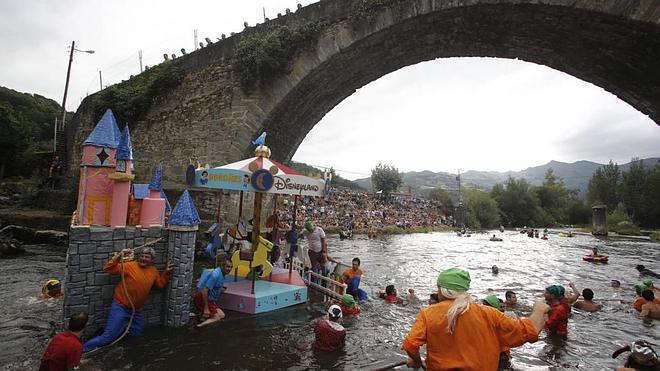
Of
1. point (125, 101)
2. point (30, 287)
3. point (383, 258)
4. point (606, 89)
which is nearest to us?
point (30, 287)

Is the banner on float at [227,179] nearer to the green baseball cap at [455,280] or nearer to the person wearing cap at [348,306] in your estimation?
the person wearing cap at [348,306]

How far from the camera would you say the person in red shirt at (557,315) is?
22.7ft

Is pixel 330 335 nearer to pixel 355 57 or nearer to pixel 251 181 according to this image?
pixel 251 181

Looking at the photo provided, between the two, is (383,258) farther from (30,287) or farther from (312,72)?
(30,287)

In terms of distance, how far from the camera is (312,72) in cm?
1298

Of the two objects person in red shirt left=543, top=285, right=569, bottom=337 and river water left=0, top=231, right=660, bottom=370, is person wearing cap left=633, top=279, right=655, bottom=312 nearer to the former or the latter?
river water left=0, top=231, right=660, bottom=370

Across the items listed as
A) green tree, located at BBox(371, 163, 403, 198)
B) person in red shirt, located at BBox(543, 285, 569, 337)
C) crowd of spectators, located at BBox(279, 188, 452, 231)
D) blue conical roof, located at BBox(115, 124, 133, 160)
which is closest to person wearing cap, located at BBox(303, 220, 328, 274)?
blue conical roof, located at BBox(115, 124, 133, 160)

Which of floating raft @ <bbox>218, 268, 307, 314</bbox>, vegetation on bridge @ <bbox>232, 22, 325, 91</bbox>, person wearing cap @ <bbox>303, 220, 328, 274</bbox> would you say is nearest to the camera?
floating raft @ <bbox>218, 268, 307, 314</bbox>

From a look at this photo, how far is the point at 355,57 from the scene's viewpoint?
1298cm

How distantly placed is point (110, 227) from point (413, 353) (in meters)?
5.37

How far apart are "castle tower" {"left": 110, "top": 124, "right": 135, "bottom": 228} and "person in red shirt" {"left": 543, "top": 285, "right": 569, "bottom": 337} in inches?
307

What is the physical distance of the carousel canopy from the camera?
676 centimetres

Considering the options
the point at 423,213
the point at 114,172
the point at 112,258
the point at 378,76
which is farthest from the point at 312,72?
the point at 423,213

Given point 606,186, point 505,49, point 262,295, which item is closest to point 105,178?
point 262,295
